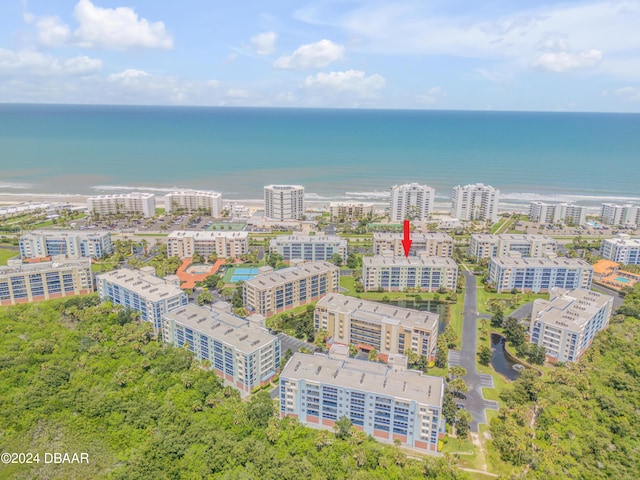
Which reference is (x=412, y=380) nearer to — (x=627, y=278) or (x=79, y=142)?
(x=627, y=278)

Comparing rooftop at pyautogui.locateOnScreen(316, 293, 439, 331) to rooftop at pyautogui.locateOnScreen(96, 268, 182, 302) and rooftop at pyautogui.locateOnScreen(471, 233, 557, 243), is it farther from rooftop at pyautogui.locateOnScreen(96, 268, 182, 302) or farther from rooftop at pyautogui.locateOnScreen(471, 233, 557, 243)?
rooftop at pyautogui.locateOnScreen(471, 233, 557, 243)

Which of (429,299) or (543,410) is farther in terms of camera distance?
(429,299)

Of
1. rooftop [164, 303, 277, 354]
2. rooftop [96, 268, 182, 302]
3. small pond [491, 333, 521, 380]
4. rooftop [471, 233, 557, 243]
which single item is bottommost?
small pond [491, 333, 521, 380]

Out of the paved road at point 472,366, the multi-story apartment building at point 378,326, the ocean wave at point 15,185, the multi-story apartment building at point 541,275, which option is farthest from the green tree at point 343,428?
the ocean wave at point 15,185

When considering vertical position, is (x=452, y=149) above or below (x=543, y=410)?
above

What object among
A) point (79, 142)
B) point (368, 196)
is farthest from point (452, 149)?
point (79, 142)

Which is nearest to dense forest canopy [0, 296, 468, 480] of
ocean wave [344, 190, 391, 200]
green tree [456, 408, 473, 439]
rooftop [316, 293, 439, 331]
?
green tree [456, 408, 473, 439]
